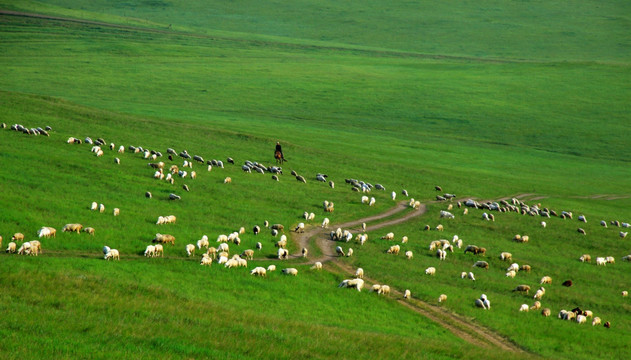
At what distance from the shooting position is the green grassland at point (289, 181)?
1770 centimetres

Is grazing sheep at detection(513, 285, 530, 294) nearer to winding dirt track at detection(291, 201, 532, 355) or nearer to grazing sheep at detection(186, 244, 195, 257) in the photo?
winding dirt track at detection(291, 201, 532, 355)

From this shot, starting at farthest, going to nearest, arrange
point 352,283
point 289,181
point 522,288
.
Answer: point 289,181
point 522,288
point 352,283

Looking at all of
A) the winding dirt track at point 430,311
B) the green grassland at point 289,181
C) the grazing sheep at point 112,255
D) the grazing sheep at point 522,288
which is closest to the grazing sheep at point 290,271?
the green grassland at point 289,181

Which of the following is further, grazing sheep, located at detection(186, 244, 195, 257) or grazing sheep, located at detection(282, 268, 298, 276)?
grazing sheep, located at detection(186, 244, 195, 257)

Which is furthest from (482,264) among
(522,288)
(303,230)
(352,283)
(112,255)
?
(112,255)

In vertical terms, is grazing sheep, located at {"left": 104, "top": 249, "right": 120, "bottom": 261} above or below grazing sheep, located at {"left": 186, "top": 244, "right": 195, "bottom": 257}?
above

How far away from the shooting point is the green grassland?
17.7 m

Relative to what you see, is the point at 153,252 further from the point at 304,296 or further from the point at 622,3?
the point at 622,3

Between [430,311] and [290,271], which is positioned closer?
[430,311]

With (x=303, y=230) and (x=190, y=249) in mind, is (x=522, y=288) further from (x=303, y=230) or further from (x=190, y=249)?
(x=190, y=249)

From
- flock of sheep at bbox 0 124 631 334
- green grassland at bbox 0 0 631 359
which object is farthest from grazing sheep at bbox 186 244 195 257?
green grassland at bbox 0 0 631 359

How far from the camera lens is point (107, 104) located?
247 feet

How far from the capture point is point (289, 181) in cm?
4303

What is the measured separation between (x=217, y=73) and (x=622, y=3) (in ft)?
427
